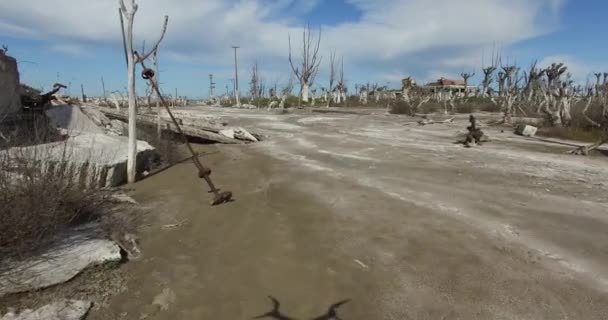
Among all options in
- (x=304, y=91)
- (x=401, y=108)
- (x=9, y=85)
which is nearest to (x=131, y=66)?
(x=9, y=85)

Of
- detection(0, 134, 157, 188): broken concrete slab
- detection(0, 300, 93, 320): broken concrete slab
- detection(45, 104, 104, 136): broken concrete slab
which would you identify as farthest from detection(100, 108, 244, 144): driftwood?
detection(0, 300, 93, 320): broken concrete slab

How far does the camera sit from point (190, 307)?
350 centimetres

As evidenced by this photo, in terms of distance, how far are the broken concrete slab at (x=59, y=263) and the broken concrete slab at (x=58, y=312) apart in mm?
285

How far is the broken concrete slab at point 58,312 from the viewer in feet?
10.2

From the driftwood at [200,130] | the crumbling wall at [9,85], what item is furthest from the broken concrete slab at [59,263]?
the driftwood at [200,130]

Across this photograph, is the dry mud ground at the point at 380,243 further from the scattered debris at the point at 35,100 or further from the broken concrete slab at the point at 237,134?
the broken concrete slab at the point at 237,134

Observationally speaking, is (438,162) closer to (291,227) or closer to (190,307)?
(291,227)

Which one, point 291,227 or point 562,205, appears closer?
point 291,227

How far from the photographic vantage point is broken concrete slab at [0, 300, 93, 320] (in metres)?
3.10

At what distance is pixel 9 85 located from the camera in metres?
8.72

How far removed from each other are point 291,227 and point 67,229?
2.50 metres

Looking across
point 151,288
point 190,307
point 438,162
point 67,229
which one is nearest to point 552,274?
point 190,307

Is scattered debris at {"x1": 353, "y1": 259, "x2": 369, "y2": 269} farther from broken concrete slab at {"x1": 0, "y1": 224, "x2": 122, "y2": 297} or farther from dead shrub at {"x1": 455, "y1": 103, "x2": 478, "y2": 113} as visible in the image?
dead shrub at {"x1": 455, "y1": 103, "x2": 478, "y2": 113}

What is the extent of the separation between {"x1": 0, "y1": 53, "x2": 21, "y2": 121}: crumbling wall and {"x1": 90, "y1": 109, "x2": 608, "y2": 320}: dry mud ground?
10.8 ft
